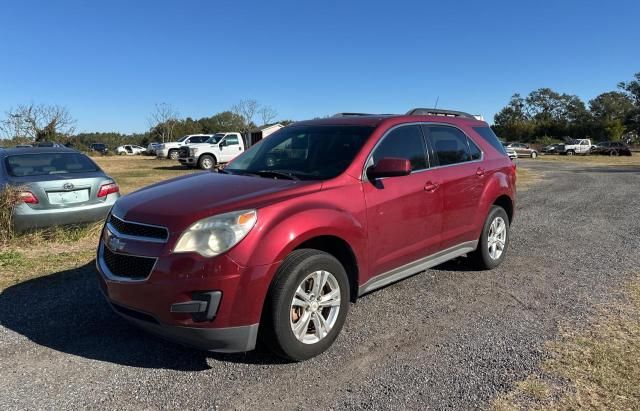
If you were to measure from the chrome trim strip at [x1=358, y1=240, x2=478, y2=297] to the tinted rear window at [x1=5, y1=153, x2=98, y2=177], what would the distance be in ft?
17.1

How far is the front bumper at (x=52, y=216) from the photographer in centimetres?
645

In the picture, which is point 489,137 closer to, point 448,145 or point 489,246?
point 448,145

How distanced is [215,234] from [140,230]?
603 millimetres

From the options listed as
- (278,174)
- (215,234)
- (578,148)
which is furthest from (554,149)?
(215,234)

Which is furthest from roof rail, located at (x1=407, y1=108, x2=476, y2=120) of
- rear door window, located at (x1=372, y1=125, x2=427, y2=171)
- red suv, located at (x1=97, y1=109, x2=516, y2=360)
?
rear door window, located at (x1=372, y1=125, x2=427, y2=171)

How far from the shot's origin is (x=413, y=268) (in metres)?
4.41

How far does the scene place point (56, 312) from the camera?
14.3 feet

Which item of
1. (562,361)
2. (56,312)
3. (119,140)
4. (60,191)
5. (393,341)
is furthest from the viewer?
(119,140)

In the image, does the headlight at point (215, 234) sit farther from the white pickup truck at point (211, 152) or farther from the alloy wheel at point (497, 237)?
the white pickup truck at point (211, 152)

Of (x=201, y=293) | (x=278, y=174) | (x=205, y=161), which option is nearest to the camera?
(x=201, y=293)

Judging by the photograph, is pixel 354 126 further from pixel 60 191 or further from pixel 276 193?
pixel 60 191

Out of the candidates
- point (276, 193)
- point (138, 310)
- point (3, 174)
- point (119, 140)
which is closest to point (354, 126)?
point (276, 193)

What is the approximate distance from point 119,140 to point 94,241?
103m

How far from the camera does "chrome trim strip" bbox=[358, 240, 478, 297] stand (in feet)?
13.1
